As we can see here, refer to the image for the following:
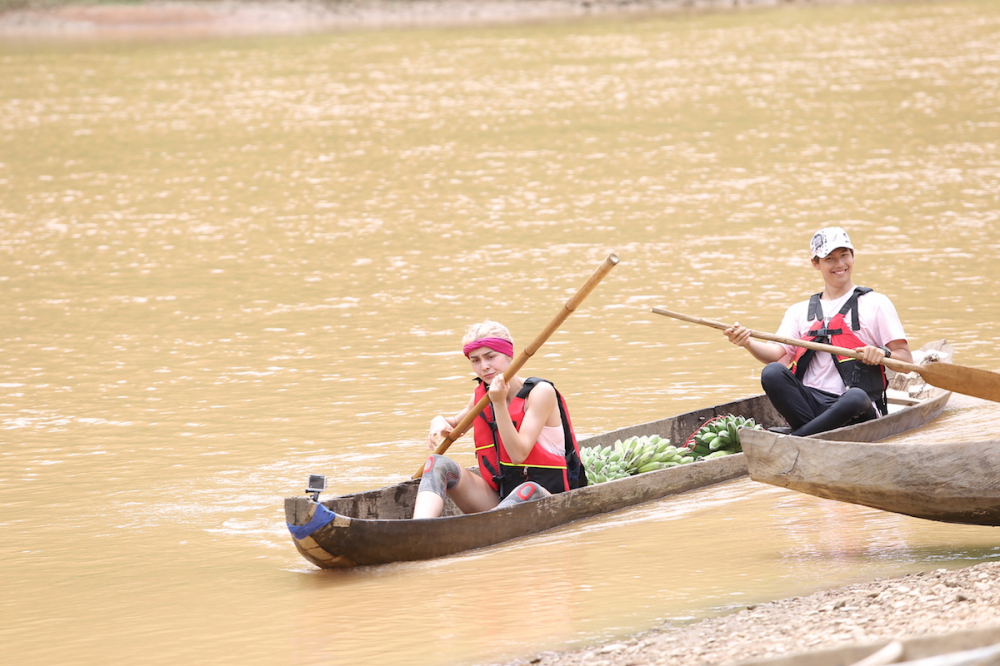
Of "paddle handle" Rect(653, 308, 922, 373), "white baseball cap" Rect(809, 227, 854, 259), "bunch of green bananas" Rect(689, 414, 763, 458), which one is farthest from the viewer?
"bunch of green bananas" Rect(689, 414, 763, 458)

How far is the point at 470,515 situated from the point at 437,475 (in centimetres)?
29

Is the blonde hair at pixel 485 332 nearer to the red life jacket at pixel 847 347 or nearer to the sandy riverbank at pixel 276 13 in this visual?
the red life jacket at pixel 847 347

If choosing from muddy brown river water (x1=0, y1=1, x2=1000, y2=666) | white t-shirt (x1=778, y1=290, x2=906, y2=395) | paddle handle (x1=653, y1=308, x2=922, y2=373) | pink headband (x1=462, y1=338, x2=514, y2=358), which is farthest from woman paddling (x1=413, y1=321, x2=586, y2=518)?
white t-shirt (x1=778, y1=290, x2=906, y2=395)

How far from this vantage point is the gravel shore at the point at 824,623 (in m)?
4.89

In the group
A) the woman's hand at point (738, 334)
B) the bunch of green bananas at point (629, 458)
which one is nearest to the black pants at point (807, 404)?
the woman's hand at point (738, 334)

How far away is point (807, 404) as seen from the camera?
8016 millimetres

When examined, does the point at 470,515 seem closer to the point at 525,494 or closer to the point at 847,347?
the point at 525,494

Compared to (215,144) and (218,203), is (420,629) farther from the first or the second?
(215,144)

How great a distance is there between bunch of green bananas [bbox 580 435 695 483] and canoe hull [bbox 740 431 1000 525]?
1.74 meters

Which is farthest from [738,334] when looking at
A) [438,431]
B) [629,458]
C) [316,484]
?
[316,484]

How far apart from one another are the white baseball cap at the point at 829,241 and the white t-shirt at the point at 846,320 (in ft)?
1.13

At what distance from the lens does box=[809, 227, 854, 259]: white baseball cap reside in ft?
25.2

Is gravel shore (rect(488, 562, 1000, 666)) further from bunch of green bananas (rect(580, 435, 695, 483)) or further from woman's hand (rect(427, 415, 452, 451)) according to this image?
bunch of green bananas (rect(580, 435, 695, 483))

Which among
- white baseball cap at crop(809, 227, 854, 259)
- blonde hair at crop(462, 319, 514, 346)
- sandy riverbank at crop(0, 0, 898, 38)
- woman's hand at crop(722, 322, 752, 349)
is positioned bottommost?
woman's hand at crop(722, 322, 752, 349)
